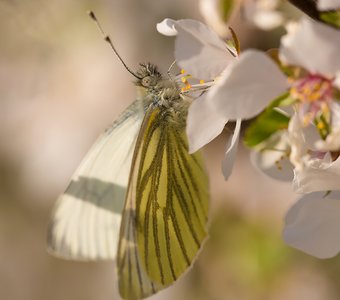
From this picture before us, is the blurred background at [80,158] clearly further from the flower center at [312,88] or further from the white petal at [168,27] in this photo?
the flower center at [312,88]

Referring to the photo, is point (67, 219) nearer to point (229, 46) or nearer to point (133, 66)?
point (229, 46)

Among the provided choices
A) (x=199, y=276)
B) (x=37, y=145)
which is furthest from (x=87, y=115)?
(x=199, y=276)

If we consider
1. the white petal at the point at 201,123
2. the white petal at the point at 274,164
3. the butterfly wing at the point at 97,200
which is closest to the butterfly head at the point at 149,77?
the butterfly wing at the point at 97,200

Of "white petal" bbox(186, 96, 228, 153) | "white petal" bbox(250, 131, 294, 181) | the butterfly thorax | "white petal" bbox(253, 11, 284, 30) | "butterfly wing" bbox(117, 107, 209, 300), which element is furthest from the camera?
"butterfly wing" bbox(117, 107, 209, 300)

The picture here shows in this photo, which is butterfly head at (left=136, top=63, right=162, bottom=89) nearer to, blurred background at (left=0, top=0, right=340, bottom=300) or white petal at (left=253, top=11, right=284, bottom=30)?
white petal at (left=253, top=11, right=284, bottom=30)

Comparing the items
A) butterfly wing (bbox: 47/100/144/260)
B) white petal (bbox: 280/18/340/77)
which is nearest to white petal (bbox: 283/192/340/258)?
white petal (bbox: 280/18/340/77)

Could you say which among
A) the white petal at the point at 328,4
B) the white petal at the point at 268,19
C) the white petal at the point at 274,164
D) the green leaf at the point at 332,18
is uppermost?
the white petal at the point at 268,19
